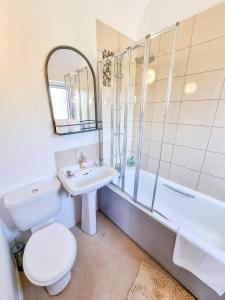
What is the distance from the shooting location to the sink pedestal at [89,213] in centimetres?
155

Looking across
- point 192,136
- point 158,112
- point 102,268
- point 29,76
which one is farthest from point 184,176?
point 29,76

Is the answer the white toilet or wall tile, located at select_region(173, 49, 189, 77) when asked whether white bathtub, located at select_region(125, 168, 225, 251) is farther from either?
wall tile, located at select_region(173, 49, 189, 77)

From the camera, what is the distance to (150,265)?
54.2 inches

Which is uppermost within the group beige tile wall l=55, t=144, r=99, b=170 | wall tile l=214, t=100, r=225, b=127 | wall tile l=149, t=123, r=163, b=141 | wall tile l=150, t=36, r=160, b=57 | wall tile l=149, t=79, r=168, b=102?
wall tile l=150, t=36, r=160, b=57

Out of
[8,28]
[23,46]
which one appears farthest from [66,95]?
[8,28]

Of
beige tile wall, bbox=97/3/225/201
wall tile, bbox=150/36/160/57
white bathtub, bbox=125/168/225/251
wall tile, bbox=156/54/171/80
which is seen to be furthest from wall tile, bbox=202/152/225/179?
wall tile, bbox=150/36/160/57

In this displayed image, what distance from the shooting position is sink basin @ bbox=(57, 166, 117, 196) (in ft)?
4.32

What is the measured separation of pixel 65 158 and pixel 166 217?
1.24 meters

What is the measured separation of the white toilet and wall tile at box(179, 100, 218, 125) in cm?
153

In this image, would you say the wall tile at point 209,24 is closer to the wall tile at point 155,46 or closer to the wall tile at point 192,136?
the wall tile at point 155,46

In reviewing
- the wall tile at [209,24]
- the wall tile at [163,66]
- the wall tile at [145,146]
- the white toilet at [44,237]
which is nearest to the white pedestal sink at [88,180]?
the white toilet at [44,237]

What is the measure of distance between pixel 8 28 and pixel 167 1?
1586 mm

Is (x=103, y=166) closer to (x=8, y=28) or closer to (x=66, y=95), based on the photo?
(x=66, y=95)

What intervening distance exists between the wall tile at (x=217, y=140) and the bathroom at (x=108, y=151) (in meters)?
0.01
